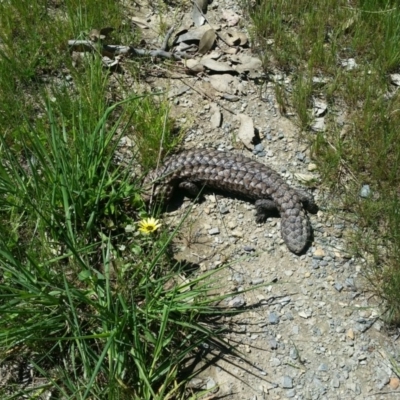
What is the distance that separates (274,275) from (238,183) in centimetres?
80

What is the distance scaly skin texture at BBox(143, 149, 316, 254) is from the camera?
173 inches

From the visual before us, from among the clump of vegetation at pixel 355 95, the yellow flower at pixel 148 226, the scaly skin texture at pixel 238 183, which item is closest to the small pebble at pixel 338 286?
the clump of vegetation at pixel 355 95

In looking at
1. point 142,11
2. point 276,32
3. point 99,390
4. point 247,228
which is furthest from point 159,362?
point 142,11

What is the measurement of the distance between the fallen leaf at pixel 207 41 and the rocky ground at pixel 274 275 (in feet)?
0.77

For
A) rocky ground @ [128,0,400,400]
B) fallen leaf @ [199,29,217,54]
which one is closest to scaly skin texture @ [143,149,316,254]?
rocky ground @ [128,0,400,400]

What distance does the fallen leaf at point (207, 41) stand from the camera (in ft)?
18.3

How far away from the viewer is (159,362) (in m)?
3.63

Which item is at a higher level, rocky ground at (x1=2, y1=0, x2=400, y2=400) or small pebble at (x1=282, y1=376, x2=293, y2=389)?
rocky ground at (x1=2, y1=0, x2=400, y2=400)

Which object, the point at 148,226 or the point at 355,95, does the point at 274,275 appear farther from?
the point at 355,95

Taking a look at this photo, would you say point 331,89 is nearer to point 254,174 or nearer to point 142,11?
point 254,174

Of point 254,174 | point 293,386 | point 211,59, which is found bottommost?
point 293,386

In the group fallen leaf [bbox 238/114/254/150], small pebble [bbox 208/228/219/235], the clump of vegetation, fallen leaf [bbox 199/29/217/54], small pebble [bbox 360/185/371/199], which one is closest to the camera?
the clump of vegetation

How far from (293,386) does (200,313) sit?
766 mm

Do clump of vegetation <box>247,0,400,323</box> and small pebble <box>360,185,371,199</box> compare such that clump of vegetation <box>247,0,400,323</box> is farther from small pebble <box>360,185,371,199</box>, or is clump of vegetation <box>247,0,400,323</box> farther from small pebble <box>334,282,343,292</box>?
small pebble <box>334,282,343,292</box>
